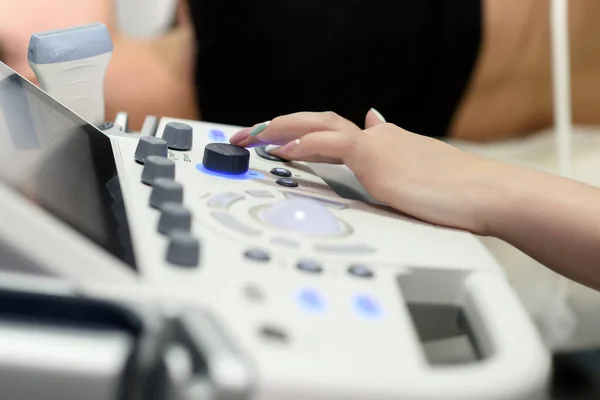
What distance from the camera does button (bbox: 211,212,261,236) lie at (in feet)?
1.15

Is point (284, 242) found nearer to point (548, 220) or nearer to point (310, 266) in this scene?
point (310, 266)

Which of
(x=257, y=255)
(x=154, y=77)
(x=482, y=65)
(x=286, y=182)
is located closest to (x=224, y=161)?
(x=286, y=182)

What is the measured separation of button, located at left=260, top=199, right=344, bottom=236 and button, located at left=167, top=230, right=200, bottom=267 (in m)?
0.07

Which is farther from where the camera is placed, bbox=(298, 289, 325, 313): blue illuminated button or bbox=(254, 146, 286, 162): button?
bbox=(254, 146, 286, 162): button

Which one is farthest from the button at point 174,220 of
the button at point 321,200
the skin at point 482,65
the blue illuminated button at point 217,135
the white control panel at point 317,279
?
the skin at point 482,65

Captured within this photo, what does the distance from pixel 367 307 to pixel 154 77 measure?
62 centimetres

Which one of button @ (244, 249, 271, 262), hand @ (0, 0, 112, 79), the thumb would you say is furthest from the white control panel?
hand @ (0, 0, 112, 79)

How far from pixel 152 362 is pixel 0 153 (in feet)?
0.55

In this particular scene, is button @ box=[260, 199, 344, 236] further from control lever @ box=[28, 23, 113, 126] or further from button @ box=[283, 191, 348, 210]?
control lever @ box=[28, 23, 113, 126]

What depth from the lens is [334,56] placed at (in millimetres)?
892

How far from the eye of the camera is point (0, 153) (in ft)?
1.15

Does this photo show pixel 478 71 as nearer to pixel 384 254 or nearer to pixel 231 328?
pixel 384 254

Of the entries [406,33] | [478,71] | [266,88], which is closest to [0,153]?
[266,88]

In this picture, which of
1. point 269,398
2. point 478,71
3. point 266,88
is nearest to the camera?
point 269,398
